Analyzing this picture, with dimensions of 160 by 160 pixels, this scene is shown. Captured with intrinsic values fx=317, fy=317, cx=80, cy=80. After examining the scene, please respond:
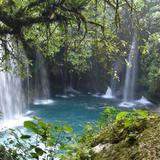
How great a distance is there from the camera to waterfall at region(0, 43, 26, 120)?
14.8m

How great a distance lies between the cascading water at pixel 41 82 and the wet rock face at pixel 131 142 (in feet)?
52.6

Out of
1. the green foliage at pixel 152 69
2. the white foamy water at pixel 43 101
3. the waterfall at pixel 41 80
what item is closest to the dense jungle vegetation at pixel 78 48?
the green foliage at pixel 152 69

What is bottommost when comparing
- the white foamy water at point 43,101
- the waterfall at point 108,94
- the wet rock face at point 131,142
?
the white foamy water at point 43,101

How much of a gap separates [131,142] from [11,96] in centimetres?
1437

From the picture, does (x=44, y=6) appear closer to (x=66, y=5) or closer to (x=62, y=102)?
(x=66, y=5)

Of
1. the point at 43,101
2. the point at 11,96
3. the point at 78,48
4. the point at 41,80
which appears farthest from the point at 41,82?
the point at 78,48

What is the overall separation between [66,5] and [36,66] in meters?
14.4

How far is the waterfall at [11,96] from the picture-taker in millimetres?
14779

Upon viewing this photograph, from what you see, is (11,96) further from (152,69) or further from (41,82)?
(152,69)

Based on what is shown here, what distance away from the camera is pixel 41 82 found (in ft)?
61.4

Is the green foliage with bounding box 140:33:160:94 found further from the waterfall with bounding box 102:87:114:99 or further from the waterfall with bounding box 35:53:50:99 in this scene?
the waterfall with bounding box 35:53:50:99

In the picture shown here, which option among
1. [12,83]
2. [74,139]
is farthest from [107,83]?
[74,139]

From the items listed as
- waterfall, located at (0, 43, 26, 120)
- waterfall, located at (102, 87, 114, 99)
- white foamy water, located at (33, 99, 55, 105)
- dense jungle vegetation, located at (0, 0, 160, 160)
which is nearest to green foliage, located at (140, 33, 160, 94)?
waterfall, located at (102, 87, 114, 99)

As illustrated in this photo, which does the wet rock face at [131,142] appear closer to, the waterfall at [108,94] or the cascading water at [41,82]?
the cascading water at [41,82]
